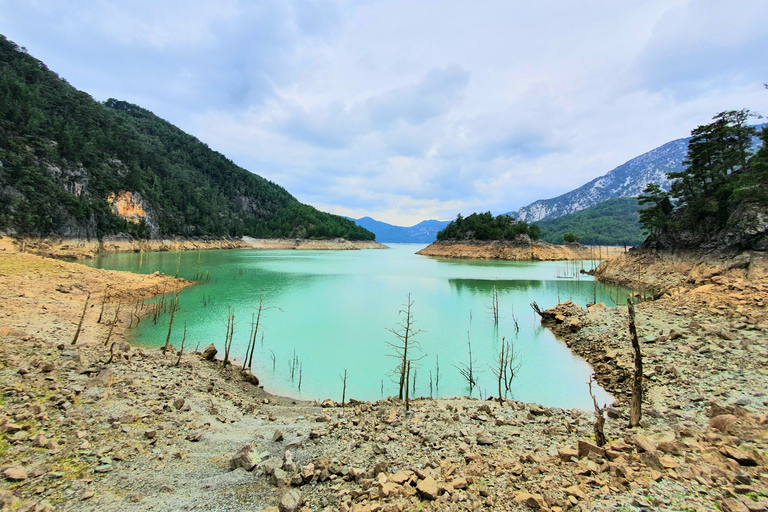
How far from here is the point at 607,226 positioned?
372 ft

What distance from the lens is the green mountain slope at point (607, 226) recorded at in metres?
101

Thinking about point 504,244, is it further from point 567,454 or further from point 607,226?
point 607,226

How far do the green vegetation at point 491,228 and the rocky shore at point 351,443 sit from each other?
62.1m

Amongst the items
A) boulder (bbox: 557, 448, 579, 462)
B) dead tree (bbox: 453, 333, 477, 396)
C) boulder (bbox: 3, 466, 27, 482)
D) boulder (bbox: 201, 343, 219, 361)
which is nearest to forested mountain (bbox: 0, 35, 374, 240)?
boulder (bbox: 201, 343, 219, 361)

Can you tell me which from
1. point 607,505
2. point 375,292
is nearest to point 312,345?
point 607,505

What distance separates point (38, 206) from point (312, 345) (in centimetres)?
5028

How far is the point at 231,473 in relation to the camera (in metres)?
3.85

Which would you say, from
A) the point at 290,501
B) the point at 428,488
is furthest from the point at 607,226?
the point at 290,501

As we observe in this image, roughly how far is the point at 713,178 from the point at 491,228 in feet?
156

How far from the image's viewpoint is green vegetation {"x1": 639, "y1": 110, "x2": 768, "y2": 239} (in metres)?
20.2

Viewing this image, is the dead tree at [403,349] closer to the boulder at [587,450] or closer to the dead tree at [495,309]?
the boulder at [587,450]

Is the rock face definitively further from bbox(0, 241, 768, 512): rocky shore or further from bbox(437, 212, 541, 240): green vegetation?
bbox(0, 241, 768, 512): rocky shore

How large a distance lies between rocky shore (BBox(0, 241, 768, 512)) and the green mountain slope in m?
101

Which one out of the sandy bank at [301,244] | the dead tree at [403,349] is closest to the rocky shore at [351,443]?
the dead tree at [403,349]
